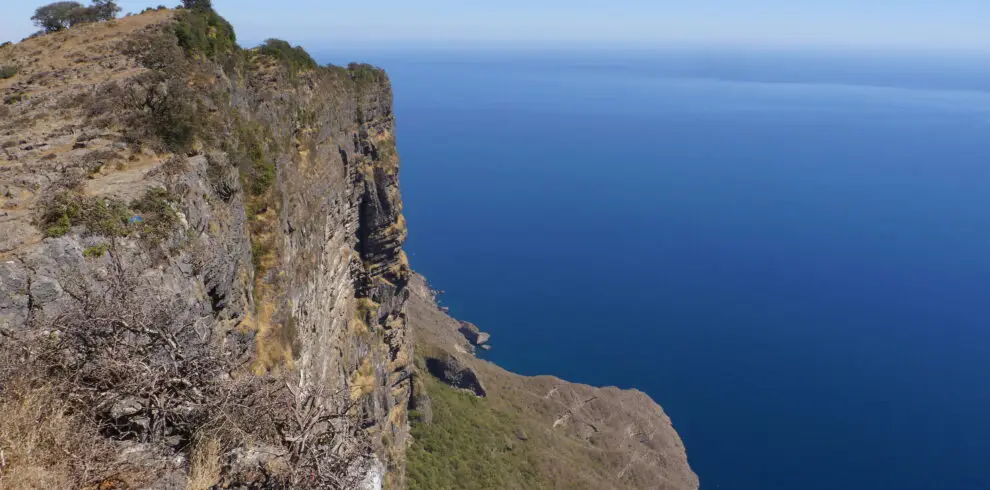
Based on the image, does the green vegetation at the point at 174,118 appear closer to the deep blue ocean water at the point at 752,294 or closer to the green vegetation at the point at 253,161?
the green vegetation at the point at 253,161

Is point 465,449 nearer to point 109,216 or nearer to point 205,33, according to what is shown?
point 205,33

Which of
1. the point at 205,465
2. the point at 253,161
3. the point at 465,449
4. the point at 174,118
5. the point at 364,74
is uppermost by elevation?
the point at 364,74

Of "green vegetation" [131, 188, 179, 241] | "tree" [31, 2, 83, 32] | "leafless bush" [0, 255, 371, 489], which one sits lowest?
"leafless bush" [0, 255, 371, 489]

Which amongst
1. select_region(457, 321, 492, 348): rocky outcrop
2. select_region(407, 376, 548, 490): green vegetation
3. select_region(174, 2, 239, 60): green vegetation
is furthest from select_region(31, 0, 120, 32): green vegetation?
select_region(457, 321, 492, 348): rocky outcrop

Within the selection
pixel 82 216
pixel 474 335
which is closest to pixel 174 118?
→ pixel 82 216

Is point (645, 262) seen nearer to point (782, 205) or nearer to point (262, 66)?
point (782, 205)

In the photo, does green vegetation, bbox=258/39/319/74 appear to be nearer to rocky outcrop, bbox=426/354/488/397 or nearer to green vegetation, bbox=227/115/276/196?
green vegetation, bbox=227/115/276/196

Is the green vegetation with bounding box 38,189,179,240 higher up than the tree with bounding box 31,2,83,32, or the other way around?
the tree with bounding box 31,2,83,32
